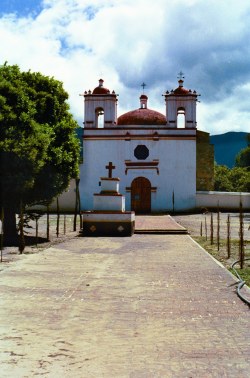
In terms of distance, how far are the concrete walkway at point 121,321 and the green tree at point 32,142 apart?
13.6 ft

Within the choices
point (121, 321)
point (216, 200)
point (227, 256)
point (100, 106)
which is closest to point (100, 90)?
point (100, 106)

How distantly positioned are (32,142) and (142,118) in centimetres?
2621

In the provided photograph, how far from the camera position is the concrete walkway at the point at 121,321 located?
16.0 ft

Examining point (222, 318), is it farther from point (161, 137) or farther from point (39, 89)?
point (161, 137)

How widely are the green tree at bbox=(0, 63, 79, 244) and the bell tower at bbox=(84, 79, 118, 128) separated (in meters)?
21.1

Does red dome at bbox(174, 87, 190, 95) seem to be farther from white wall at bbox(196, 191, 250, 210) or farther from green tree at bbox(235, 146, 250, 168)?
green tree at bbox(235, 146, 250, 168)

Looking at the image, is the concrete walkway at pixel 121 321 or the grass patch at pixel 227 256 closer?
the concrete walkway at pixel 121 321

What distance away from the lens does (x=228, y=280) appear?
1002 cm

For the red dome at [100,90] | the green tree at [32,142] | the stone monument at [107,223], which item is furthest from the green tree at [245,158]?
the green tree at [32,142]

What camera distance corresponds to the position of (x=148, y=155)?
40.9 m

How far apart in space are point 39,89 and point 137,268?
9.89 m

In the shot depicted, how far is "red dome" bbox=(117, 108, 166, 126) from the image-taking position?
41.3 metres

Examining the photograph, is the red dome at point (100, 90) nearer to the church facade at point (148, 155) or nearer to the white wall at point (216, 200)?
the church facade at point (148, 155)

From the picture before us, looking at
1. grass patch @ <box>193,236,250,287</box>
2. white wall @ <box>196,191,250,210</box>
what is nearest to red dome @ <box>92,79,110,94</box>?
white wall @ <box>196,191,250,210</box>
